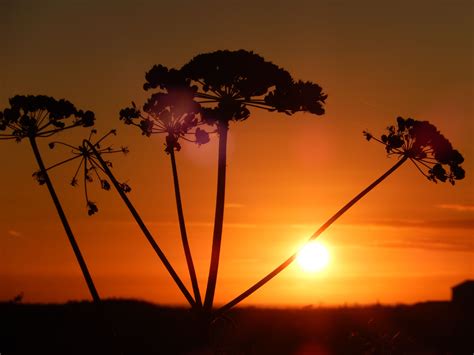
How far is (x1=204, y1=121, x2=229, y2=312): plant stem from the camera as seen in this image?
3014 cm

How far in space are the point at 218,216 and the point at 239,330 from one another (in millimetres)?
6369

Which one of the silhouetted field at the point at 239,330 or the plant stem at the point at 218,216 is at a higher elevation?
the plant stem at the point at 218,216

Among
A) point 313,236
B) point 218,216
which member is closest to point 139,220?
point 218,216

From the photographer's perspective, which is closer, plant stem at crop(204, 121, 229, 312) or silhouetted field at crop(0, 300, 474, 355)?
silhouetted field at crop(0, 300, 474, 355)

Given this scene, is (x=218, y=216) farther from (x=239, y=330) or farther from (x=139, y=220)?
(x=239, y=330)

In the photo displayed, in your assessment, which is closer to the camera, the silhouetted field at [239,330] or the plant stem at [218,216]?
the silhouetted field at [239,330]

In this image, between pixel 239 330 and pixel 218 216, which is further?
pixel 239 330

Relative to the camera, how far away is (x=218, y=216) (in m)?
30.4

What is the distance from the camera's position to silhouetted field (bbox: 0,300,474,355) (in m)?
29.0

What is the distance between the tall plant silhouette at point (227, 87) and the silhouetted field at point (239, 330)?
10.5 feet

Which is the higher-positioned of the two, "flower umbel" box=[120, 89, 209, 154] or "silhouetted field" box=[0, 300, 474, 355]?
"flower umbel" box=[120, 89, 209, 154]

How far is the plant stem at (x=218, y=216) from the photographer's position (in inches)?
1187

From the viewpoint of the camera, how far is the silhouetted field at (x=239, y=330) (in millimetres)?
29000

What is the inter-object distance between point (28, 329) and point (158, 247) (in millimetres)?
8174
